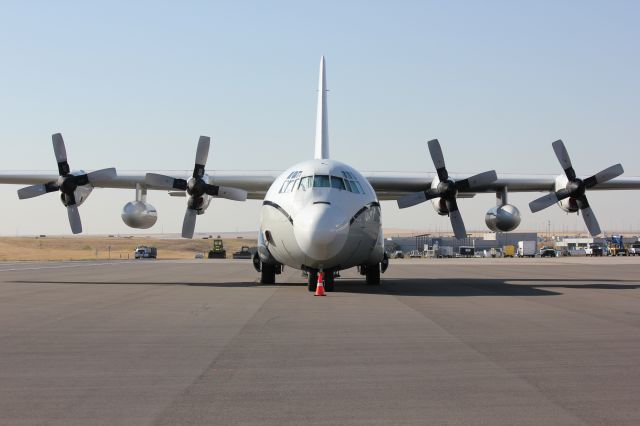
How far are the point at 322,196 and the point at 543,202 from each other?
1209 centimetres

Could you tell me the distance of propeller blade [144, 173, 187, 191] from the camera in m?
25.4

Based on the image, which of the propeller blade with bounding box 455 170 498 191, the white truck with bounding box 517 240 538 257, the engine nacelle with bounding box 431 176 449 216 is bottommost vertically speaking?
the engine nacelle with bounding box 431 176 449 216

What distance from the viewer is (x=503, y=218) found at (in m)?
28.8

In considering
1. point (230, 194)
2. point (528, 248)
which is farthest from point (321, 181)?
point (528, 248)

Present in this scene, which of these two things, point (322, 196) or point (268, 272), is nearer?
point (322, 196)

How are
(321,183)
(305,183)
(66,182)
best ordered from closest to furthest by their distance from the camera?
(321,183)
(305,183)
(66,182)

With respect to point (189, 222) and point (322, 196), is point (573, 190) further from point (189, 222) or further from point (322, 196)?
point (189, 222)

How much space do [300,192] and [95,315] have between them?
300 inches

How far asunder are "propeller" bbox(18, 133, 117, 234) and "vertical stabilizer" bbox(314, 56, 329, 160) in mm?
8061

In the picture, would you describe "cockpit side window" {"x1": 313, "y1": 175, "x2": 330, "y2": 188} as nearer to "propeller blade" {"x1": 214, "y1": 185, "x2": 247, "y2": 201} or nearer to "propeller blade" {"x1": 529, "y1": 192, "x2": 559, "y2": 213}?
"propeller blade" {"x1": 214, "y1": 185, "x2": 247, "y2": 201}

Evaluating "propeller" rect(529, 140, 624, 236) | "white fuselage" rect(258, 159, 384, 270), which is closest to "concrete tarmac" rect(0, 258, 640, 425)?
"white fuselage" rect(258, 159, 384, 270)

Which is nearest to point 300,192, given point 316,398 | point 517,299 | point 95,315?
point 517,299

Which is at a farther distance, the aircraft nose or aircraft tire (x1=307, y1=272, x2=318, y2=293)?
aircraft tire (x1=307, y1=272, x2=318, y2=293)

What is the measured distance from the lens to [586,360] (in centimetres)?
825
